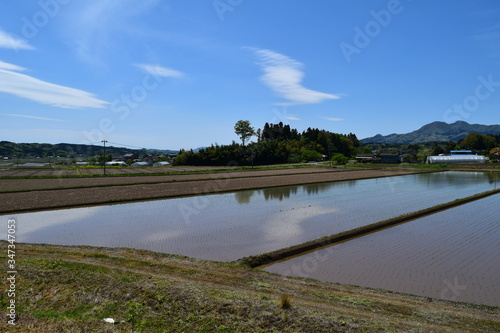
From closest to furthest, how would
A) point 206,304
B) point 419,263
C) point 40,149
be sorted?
point 206,304
point 419,263
point 40,149

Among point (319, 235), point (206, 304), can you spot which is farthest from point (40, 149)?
point (206, 304)

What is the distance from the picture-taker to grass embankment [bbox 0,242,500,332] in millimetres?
5293

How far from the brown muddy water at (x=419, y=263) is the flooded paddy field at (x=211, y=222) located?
5.50 ft

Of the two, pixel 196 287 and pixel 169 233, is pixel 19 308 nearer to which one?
pixel 196 287

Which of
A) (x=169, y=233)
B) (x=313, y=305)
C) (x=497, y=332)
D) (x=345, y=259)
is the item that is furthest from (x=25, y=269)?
(x=497, y=332)

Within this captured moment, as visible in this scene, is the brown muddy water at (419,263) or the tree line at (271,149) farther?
the tree line at (271,149)

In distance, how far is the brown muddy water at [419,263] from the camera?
25.8ft

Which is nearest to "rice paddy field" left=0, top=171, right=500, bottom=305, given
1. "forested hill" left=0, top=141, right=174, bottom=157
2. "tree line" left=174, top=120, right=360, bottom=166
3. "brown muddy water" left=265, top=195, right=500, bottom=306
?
"brown muddy water" left=265, top=195, right=500, bottom=306

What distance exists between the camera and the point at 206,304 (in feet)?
19.4

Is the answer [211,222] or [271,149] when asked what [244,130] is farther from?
[211,222]

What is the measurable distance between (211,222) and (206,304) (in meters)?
9.30

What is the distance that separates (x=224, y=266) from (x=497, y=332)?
6.16 metres

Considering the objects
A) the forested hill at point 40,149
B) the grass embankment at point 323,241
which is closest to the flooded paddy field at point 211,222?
the grass embankment at point 323,241

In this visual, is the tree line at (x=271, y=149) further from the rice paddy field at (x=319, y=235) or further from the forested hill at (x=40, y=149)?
the forested hill at (x=40, y=149)
